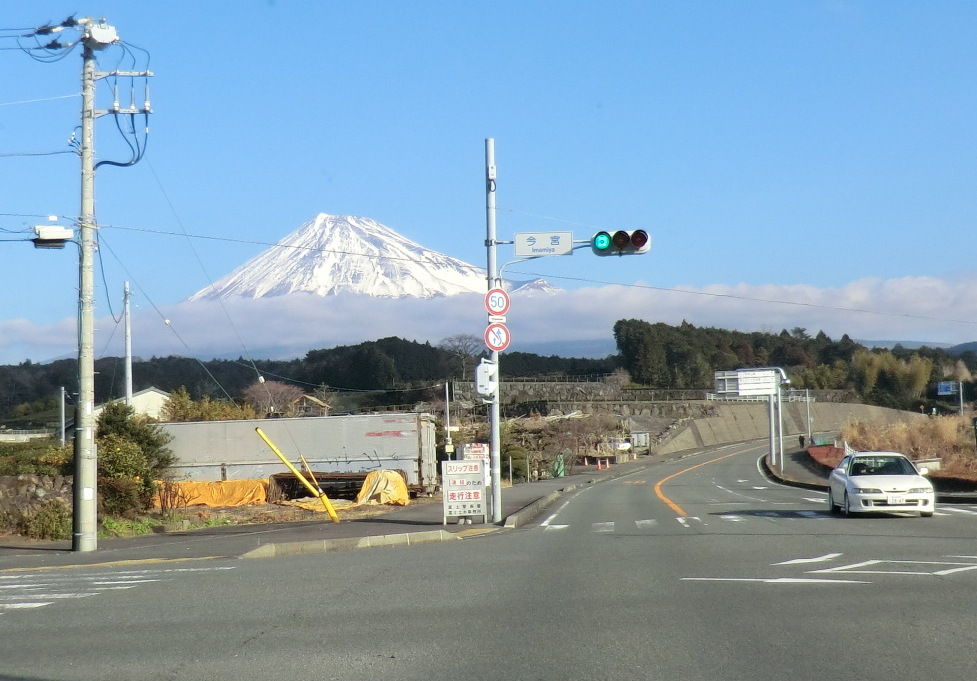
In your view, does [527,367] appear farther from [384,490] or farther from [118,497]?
[118,497]

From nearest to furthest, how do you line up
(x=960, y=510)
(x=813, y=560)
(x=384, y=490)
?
(x=813, y=560) → (x=960, y=510) → (x=384, y=490)

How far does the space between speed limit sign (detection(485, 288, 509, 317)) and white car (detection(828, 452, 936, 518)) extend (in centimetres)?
818

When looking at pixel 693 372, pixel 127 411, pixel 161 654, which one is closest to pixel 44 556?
pixel 161 654

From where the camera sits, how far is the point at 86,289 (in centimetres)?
1830

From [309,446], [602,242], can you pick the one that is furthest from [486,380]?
[309,446]

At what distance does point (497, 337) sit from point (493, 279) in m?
1.33

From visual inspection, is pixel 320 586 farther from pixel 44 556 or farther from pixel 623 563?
pixel 44 556

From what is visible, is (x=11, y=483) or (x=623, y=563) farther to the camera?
(x=11, y=483)

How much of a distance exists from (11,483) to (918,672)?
22408 millimetres

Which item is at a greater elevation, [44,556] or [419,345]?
[419,345]

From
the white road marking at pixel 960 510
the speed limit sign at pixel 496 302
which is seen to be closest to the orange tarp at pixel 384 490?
the speed limit sign at pixel 496 302

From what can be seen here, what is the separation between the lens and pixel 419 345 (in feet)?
481

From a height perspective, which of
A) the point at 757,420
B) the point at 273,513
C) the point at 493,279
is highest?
the point at 493,279

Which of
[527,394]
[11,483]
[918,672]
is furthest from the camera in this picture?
[527,394]
